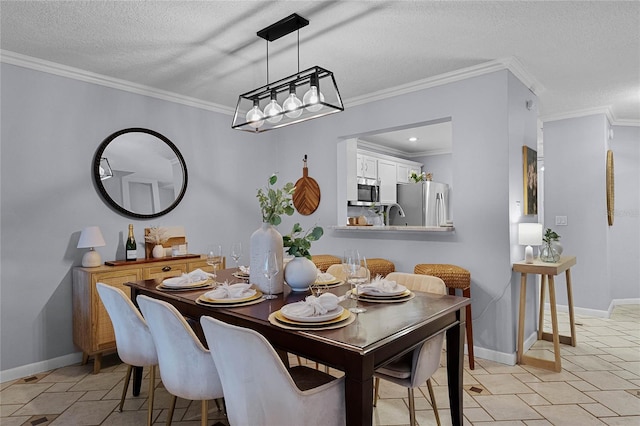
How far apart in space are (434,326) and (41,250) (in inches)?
121

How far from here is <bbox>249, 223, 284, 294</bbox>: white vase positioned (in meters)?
2.07

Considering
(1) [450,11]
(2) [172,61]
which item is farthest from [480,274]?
(2) [172,61]

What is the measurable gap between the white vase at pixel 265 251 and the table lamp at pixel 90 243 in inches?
70.3

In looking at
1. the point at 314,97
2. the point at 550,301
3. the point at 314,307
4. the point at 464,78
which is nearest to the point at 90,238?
the point at 314,97

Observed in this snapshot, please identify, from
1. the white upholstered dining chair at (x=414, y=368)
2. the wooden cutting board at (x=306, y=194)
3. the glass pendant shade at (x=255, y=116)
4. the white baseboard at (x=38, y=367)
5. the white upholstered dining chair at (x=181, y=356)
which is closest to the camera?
the white upholstered dining chair at (x=181, y=356)

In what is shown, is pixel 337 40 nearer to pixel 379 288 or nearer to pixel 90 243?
pixel 379 288

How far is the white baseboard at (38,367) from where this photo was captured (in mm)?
2904

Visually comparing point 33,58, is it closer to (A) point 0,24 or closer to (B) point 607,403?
(A) point 0,24

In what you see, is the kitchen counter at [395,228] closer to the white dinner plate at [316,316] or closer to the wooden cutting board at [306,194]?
the wooden cutting board at [306,194]

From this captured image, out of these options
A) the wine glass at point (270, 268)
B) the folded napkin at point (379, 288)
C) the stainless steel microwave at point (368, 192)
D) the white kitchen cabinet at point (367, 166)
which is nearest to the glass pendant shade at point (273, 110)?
the wine glass at point (270, 268)

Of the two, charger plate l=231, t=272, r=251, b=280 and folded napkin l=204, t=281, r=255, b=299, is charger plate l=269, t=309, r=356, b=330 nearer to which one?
folded napkin l=204, t=281, r=255, b=299

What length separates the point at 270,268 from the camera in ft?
6.75

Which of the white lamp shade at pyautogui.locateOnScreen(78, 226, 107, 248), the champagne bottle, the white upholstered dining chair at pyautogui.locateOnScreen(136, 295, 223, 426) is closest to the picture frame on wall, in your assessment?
the white upholstered dining chair at pyautogui.locateOnScreen(136, 295, 223, 426)

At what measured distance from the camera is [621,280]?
16.8ft
